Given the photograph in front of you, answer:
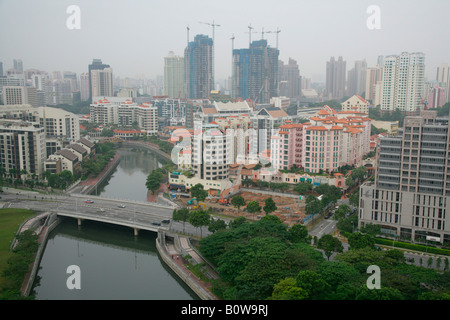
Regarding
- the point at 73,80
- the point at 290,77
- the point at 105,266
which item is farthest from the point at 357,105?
the point at 73,80

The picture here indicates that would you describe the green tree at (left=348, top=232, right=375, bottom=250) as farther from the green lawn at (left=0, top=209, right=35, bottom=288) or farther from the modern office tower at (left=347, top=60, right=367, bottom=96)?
the modern office tower at (left=347, top=60, right=367, bottom=96)

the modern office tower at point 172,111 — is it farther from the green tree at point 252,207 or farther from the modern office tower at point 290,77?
the green tree at point 252,207

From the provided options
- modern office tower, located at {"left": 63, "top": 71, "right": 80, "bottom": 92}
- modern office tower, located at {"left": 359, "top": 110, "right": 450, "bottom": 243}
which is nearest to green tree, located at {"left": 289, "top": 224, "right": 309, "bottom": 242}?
modern office tower, located at {"left": 359, "top": 110, "right": 450, "bottom": 243}

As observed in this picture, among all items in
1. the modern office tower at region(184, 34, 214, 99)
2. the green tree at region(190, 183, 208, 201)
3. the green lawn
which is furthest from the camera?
the modern office tower at region(184, 34, 214, 99)

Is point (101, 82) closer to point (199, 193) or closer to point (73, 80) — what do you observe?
point (73, 80)

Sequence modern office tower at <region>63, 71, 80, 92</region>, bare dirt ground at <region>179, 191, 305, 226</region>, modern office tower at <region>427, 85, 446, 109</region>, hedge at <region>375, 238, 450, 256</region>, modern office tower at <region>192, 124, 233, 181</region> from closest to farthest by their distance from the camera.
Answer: hedge at <region>375, 238, 450, 256</region> → bare dirt ground at <region>179, 191, 305, 226</region> → modern office tower at <region>192, 124, 233, 181</region> → modern office tower at <region>427, 85, 446, 109</region> → modern office tower at <region>63, 71, 80, 92</region>

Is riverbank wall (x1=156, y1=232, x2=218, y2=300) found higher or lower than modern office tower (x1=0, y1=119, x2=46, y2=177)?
lower
